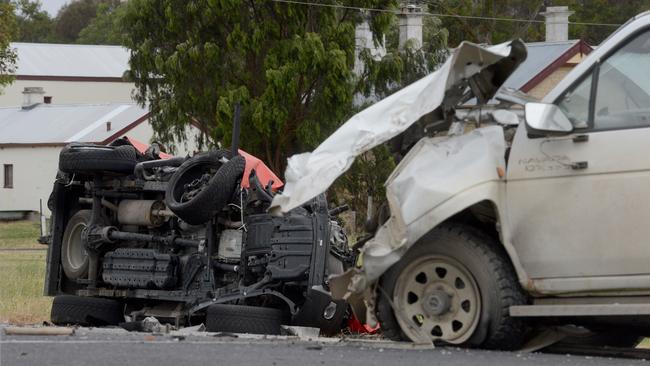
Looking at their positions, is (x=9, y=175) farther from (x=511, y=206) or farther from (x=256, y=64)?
(x=511, y=206)

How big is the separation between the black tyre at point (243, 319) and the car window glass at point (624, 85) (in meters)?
3.68

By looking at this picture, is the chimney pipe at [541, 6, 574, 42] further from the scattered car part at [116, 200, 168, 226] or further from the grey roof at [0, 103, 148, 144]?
the scattered car part at [116, 200, 168, 226]

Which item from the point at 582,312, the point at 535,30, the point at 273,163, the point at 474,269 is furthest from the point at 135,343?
the point at 535,30

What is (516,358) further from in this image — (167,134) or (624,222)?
(167,134)

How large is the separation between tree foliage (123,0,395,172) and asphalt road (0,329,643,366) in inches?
900

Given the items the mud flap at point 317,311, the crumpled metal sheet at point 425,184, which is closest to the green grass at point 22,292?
the mud flap at point 317,311

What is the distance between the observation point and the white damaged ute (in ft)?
26.2

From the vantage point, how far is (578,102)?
326 inches

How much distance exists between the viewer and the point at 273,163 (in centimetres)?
3269

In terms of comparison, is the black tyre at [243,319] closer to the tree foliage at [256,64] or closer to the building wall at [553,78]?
the tree foliage at [256,64]

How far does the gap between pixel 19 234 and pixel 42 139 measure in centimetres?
899

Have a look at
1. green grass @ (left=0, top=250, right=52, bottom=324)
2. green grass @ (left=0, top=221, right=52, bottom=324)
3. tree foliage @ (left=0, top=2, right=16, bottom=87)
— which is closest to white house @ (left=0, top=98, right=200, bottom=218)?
tree foliage @ (left=0, top=2, right=16, bottom=87)

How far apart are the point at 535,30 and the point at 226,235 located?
48982 mm

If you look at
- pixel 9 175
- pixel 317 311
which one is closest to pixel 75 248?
pixel 317 311
